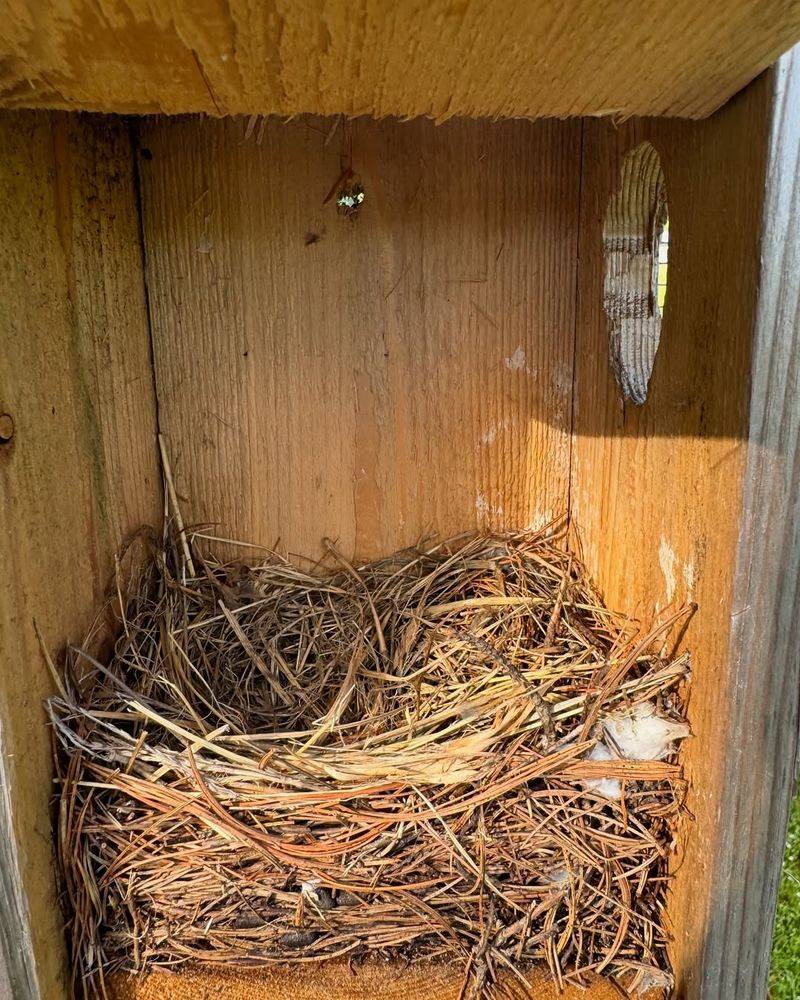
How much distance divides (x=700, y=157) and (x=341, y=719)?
0.72 metres

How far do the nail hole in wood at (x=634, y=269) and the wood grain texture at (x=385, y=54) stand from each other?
299mm

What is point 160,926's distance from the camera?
731 mm

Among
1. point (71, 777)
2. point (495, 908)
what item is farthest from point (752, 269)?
point (71, 777)

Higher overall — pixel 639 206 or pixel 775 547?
pixel 639 206

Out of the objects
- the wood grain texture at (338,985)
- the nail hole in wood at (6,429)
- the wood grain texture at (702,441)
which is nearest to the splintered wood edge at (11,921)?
the wood grain texture at (338,985)

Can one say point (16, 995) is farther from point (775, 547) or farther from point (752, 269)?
point (752, 269)

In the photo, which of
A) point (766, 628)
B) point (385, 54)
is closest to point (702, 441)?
point (766, 628)

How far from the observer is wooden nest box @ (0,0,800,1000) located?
1.64 ft

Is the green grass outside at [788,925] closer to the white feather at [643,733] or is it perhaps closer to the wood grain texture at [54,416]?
the white feather at [643,733]

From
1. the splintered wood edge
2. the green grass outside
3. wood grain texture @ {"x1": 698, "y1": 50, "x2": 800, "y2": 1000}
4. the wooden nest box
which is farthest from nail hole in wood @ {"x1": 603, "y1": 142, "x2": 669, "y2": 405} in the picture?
the splintered wood edge

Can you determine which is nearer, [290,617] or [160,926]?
[160,926]

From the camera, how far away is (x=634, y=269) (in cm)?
91

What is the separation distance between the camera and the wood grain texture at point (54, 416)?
664 mm

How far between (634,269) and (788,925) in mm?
730
